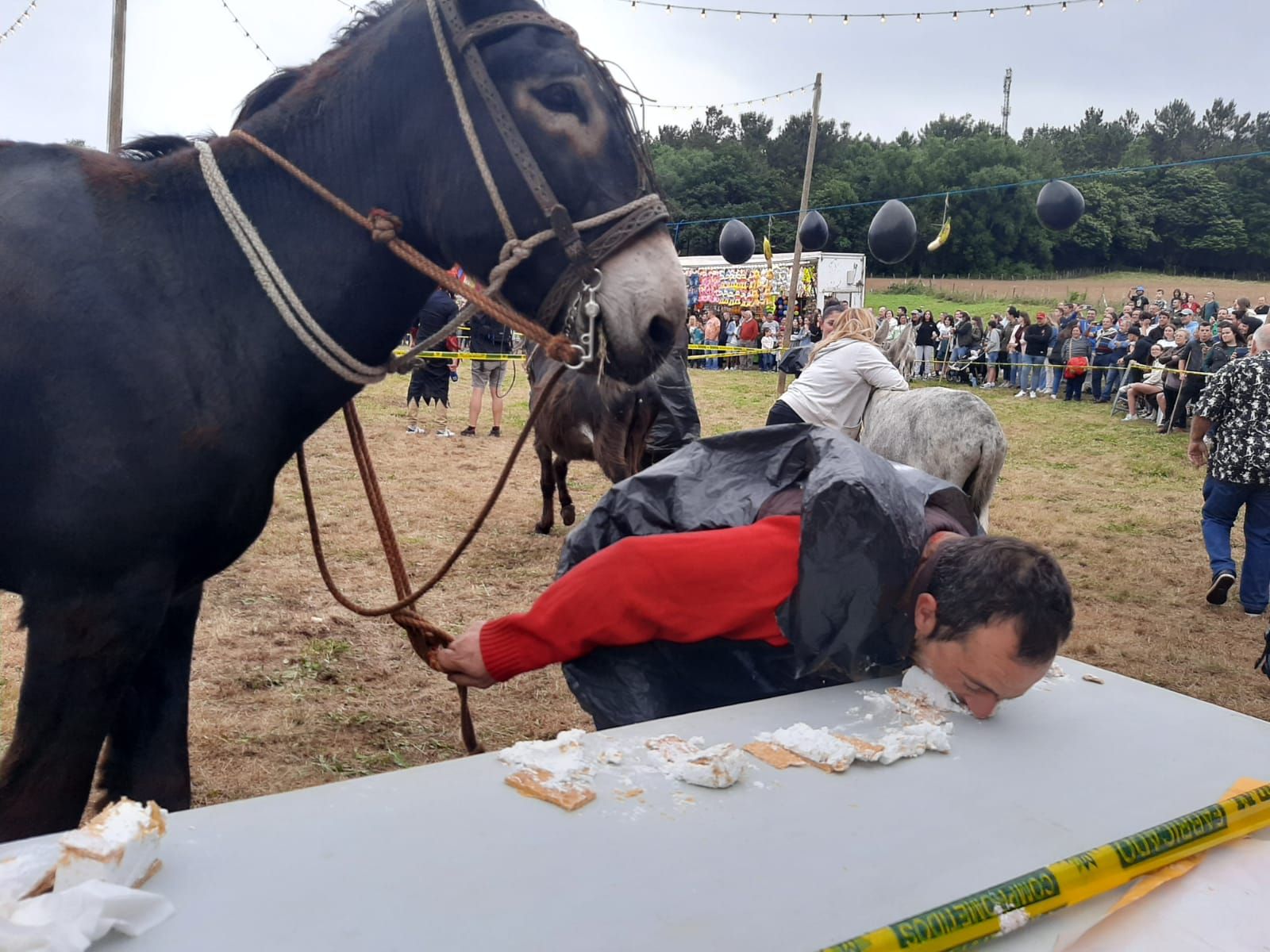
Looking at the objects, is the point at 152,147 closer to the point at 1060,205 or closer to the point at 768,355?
the point at 1060,205

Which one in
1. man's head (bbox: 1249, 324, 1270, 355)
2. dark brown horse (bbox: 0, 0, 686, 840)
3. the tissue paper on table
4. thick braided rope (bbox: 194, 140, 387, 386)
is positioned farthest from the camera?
man's head (bbox: 1249, 324, 1270, 355)

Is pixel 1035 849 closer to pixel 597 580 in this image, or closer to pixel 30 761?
pixel 597 580

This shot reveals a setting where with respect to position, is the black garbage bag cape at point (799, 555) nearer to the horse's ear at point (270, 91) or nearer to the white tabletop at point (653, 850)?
the white tabletop at point (653, 850)

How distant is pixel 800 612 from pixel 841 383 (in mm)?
4172

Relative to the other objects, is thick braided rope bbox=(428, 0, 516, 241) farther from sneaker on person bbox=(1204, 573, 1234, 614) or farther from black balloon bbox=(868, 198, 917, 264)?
black balloon bbox=(868, 198, 917, 264)

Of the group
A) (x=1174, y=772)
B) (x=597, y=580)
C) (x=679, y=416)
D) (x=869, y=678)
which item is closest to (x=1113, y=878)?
(x=1174, y=772)

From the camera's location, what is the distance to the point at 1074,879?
1.39m

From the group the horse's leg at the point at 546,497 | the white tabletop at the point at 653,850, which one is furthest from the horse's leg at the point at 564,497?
the white tabletop at the point at 653,850

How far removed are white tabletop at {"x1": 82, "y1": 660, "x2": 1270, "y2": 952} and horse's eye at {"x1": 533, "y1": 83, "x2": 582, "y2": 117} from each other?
4.10ft

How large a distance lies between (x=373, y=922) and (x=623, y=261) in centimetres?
125

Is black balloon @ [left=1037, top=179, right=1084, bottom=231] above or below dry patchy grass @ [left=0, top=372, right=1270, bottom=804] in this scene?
above

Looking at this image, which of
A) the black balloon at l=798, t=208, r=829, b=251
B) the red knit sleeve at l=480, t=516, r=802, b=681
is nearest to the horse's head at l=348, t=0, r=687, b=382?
the red knit sleeve at l=480, t=516, r=802, b=681

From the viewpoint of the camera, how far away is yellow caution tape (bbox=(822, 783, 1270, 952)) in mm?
1182

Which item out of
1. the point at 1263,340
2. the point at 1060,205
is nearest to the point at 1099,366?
the point at 1060,205
